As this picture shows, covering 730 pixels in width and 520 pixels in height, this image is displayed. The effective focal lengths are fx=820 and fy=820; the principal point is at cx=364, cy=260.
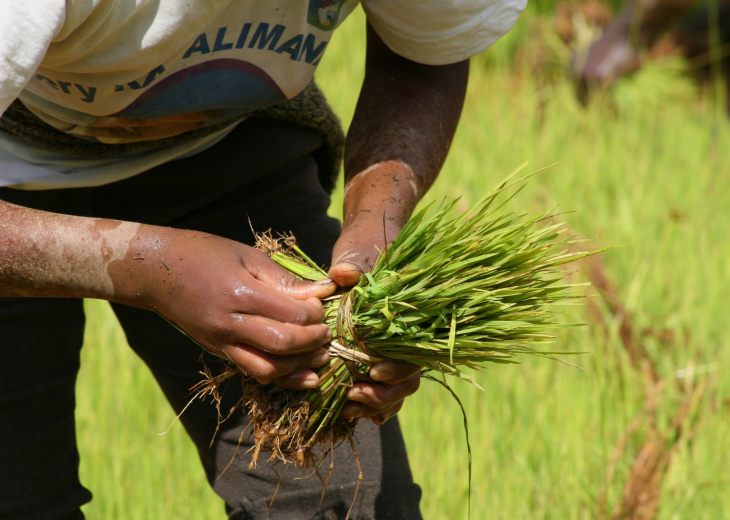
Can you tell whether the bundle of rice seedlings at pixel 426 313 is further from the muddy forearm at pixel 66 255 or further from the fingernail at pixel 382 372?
the muddy forearm at pixel 66 255

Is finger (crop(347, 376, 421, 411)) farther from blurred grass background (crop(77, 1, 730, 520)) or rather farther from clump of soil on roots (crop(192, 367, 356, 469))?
blurred grass background (crop(77, 1, 730, 520))

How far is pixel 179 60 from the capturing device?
1176 millimetres

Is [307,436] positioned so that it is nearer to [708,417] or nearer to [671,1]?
[708,417]

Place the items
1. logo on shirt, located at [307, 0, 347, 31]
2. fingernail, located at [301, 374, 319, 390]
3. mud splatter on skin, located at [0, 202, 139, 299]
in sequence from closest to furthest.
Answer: mud splatter on skin, located at [0, 202, 139, 299], fingernail, located at [301, 374, 319, 390], logo on shirt, located at [307, 0, 347, 31]

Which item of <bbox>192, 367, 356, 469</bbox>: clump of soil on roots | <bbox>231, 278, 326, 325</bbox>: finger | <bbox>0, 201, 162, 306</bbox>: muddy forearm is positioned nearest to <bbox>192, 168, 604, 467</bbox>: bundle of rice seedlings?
<bbox>192, 367, 356, 469</bbox>: clump of soil on roots

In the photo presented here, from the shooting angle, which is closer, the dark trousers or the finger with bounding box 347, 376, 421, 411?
the finger with bounding box 347, 376, 421, 411

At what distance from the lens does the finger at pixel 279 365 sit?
1.03 metres

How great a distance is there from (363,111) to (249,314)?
0.53 meters

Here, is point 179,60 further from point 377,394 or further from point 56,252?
point 377,394

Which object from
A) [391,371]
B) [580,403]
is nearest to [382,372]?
[391,371]

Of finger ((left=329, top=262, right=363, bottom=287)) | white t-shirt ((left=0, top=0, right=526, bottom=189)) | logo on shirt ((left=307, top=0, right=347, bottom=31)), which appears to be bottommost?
finger ((left=329, top=262, right=363, bottom=287))

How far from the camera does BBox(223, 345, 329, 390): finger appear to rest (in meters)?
1.03

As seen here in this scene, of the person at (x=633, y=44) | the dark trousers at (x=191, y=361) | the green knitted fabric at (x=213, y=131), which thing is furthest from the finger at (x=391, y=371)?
the person at (x=633, y=44)

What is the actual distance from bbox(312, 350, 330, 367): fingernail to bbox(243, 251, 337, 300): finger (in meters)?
0.08
